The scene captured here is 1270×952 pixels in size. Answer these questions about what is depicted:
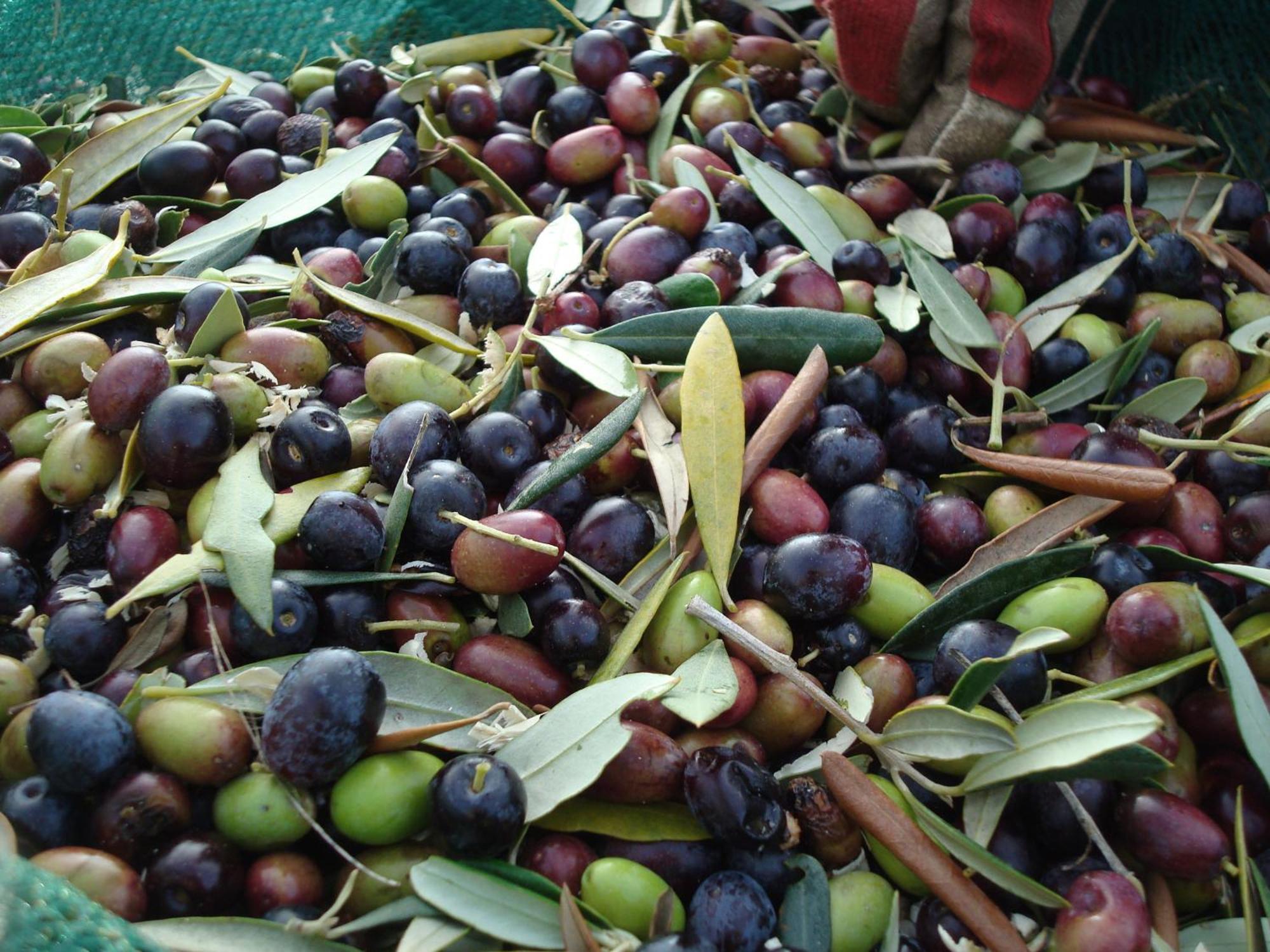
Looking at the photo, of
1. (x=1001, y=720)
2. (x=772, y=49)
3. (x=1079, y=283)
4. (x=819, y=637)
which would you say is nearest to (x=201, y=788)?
(x=819, y=637)

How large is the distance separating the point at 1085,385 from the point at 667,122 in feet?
2.93

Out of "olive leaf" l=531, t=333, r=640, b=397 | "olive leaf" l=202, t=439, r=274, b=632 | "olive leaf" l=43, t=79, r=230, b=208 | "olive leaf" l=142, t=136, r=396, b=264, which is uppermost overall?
"olive leaf" l=43, t=79, r=230, b=208

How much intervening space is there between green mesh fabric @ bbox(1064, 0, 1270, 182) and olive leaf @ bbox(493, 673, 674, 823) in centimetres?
160

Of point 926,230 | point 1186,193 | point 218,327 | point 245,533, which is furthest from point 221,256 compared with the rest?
A: point 1186,193

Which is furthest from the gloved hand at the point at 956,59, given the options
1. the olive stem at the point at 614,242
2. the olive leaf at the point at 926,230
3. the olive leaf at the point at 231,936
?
the olive leaf at the point at 231,936

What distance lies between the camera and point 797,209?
1575mm

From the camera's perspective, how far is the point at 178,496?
1.16 m

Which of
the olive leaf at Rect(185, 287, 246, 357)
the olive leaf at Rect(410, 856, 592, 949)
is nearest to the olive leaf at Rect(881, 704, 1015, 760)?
the olive leaf at Rect(410, 856, 592, 949)

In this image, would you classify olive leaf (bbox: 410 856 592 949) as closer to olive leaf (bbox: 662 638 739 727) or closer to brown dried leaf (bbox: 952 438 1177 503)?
olive leaf (bbox: 662 638 739 727)

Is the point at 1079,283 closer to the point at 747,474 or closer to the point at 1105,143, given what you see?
the point at 1105,143

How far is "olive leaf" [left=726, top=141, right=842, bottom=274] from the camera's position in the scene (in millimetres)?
1535

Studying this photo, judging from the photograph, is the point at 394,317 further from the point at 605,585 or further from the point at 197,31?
the point at 197,31

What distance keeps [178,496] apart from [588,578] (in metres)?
0.49

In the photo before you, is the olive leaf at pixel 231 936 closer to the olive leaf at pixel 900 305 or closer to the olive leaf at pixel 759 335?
the olive leaf at pixel 759 335
